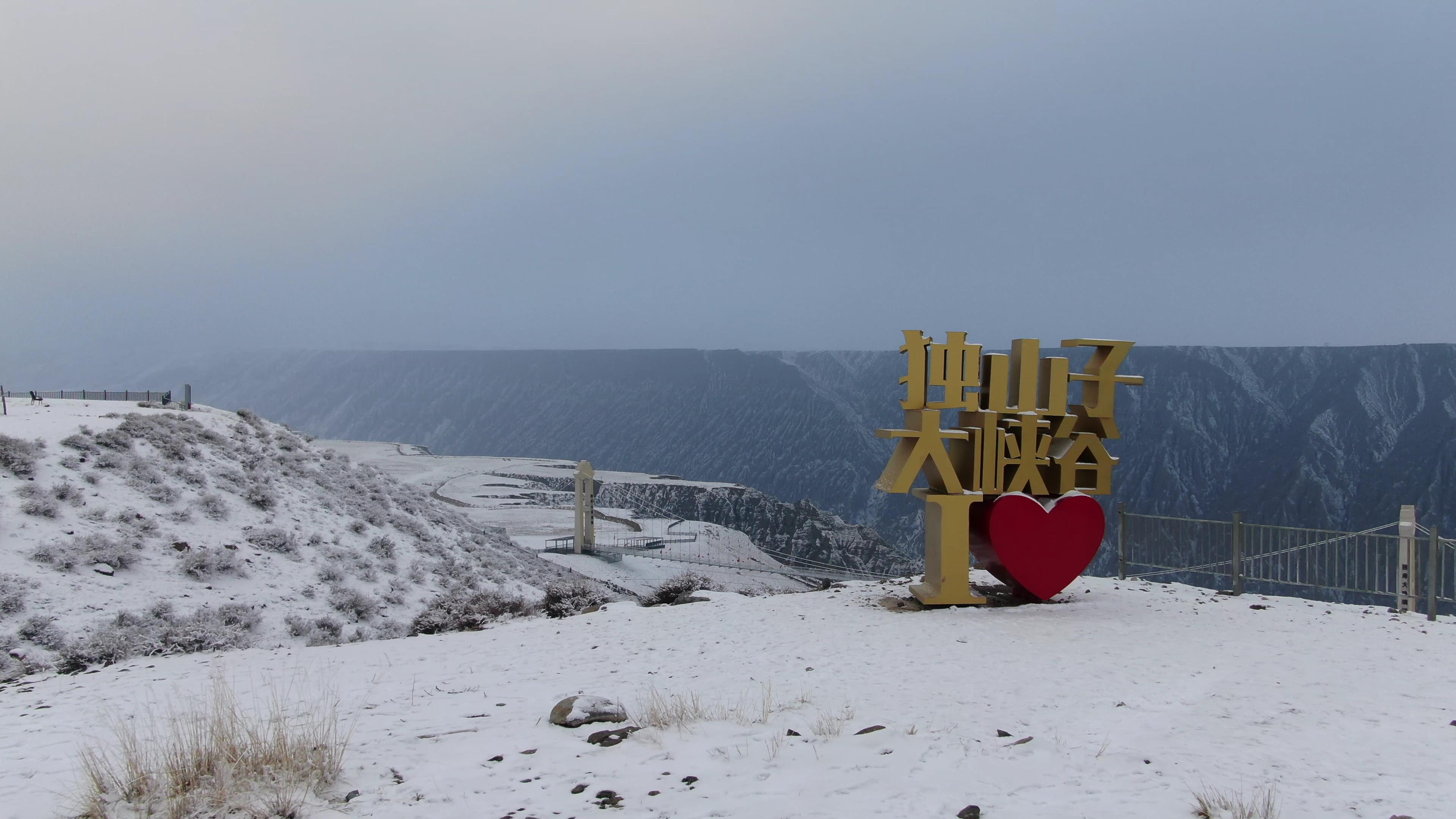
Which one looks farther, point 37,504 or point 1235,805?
point 37,504

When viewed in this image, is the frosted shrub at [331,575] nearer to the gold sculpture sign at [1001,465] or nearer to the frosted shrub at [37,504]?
the frosted shrub at [37,504]

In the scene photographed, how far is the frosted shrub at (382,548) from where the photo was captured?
63.3 ft

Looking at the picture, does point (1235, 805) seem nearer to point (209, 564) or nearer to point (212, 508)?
point (209, 564)

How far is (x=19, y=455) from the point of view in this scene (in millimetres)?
16375

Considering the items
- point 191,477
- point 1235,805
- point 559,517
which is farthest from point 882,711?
point 559,517

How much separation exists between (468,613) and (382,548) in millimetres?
7020

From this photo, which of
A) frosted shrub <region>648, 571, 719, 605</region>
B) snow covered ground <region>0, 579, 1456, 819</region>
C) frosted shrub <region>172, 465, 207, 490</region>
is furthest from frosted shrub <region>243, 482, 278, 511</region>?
frosted shrub <region>648, 571, 719, 605</region>

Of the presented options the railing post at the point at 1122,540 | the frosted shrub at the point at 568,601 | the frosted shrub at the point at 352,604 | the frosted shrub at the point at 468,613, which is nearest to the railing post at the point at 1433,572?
the railing post at the point at 1122,540

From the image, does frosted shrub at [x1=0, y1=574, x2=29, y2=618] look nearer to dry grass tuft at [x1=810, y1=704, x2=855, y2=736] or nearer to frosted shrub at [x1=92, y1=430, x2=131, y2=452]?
frosted shrub at [x1=92, y1=430, x2=131, y2=452]

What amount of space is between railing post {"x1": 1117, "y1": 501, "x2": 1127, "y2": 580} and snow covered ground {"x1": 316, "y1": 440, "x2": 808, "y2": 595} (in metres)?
13.3

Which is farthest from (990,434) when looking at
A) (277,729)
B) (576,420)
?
(576,420)

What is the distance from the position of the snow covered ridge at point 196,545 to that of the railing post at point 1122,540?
45.7ft

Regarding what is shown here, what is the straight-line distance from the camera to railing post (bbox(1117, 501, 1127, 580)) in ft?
49.1

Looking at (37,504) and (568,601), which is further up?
(37,504)
